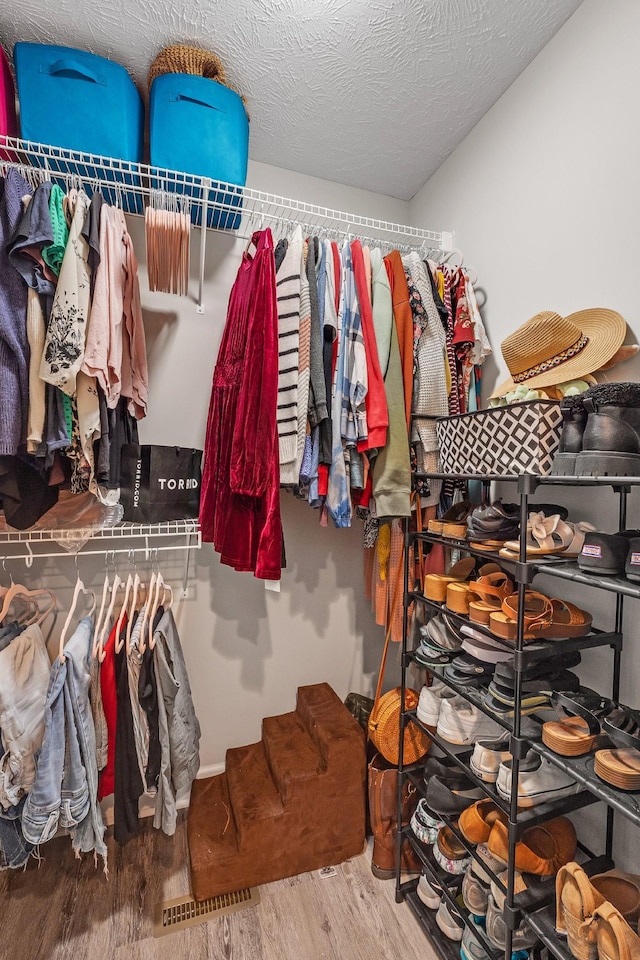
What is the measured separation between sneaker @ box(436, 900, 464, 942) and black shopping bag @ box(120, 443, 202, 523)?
1399mm

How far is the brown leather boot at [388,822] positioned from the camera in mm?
1551

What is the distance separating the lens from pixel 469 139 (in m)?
1.70

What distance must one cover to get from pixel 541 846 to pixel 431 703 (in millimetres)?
A: 410

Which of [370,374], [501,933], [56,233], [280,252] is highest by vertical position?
[280,252]

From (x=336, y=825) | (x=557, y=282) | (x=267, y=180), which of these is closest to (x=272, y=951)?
(x=336, y=825)

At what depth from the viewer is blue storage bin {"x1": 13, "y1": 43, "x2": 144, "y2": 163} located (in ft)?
4.23

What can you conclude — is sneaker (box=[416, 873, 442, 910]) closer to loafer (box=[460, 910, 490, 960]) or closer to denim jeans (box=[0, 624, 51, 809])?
loafer (box=[460, 910, 490, 960])

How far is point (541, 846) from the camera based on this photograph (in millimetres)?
1164

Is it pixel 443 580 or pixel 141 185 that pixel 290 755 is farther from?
pixel 141 185

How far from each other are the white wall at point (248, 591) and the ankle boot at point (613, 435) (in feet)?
3.88

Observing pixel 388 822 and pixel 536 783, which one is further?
pixel 388 822

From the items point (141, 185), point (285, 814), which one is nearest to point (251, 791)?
point (285, 814)

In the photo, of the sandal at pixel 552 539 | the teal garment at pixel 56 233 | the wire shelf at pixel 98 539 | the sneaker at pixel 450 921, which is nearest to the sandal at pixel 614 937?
the sneaker at pixel 450 921

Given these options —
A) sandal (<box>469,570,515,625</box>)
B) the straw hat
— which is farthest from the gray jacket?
the straw hat
